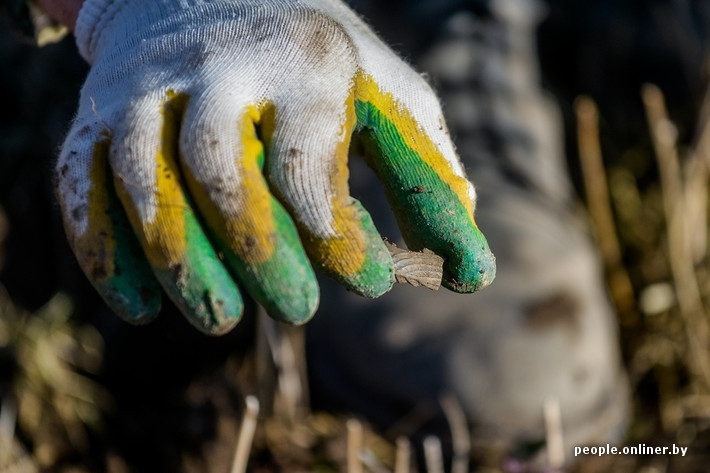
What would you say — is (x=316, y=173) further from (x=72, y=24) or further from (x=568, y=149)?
(x=568, y=149)

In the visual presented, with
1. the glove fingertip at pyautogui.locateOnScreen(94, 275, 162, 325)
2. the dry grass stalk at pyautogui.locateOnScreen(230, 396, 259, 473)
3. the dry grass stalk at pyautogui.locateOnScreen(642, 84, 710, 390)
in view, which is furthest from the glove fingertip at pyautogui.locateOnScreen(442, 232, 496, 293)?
the dry grass stalk at pyautogui.locateOnScreen(642, 84, 710, 390)

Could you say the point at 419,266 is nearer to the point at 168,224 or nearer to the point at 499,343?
the point at 168,224

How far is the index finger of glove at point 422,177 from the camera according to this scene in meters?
0.82

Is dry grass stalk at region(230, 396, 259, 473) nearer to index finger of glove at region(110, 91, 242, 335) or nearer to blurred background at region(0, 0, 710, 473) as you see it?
blurred background at region(0, 0, 710, 473)

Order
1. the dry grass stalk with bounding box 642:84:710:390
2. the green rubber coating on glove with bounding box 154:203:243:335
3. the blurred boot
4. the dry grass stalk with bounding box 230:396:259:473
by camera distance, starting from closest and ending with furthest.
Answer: the green rubber coating on glove with bounding box 154:203:243:335 → the dry grass stalk with bounding box 230:396:259:473 → the blurred boot → the dry grass stalk with bounding box 642:84:710:390

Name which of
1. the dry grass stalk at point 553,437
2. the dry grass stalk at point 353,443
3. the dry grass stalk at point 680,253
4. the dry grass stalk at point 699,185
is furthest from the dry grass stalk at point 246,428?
the dry grass stalk at point 699,185

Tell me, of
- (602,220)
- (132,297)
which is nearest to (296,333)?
(602,220)

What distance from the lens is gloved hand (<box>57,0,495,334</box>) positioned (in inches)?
29.9

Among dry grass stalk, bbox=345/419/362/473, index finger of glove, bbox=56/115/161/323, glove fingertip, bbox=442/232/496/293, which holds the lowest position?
dry grass stalk, bbox=345/419/362/473

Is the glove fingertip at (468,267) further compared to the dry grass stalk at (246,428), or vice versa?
the dry grass stalk at (246,428)

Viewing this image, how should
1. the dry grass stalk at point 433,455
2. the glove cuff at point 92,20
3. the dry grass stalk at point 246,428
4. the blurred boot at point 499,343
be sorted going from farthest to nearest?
1. the blurred boot at point 499,343
2. the dry grass stalk at point 433,455
3. the dry grass stalk at point 246,428
4. the glove cuff at point 92,20

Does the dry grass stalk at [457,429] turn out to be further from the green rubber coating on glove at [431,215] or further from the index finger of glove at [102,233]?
the index finger of glove at [102,233]

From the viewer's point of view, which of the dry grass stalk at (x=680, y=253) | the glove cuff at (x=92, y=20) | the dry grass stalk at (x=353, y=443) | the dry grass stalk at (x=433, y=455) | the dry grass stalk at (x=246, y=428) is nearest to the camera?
the glove cuff at (x=92, y=20)

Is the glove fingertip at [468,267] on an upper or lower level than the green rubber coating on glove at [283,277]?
lower
